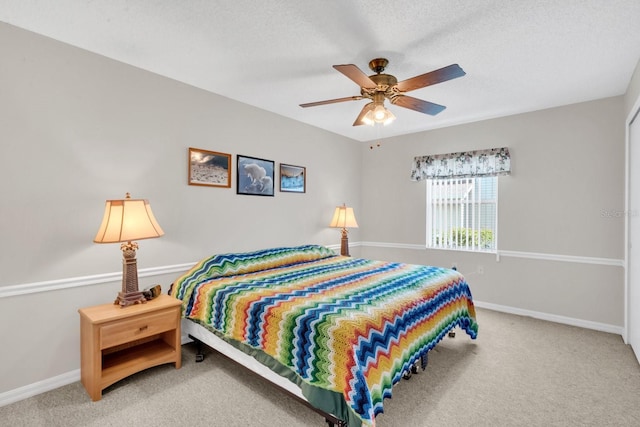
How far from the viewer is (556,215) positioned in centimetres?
366

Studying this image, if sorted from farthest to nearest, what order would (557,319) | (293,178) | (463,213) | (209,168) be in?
(463,213) → (293,178) → (557,319) → (209,168)

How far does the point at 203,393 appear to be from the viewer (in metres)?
2.24

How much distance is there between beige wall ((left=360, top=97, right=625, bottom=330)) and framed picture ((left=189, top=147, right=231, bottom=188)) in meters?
2.93

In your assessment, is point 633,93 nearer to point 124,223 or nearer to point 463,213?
point 463,213

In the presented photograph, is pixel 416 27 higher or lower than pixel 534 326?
higher

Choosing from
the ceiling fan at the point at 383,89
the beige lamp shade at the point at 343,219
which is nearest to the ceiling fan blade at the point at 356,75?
the ceiling fan at the point at 383,89

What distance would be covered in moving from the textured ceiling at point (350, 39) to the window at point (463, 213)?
1.35 metres

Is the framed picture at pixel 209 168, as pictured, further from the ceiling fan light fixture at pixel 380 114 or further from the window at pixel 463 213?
the window at pixel 463 213

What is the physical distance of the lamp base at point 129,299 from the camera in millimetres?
2361

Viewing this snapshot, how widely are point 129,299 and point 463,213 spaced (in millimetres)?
4019

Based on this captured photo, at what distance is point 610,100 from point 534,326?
2553 mm

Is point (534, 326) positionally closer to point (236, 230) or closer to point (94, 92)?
point (236, 230)

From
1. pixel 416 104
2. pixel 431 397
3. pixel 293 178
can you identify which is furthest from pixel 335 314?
pixel 293 178

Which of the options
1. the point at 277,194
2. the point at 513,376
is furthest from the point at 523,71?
the point at 277,194
